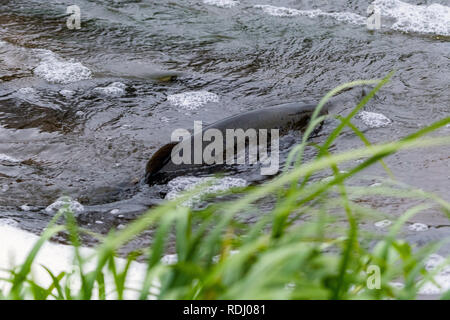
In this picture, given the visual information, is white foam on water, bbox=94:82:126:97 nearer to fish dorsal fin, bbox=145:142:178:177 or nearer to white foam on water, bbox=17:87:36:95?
white foam on water, bbox=17:87:36:95

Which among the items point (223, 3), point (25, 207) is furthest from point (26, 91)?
point (223, 3)

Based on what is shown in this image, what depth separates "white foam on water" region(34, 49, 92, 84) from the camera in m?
5.61

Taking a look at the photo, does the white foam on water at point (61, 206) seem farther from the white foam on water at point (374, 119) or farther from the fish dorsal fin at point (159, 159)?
the white foam on water at point (374, 119)

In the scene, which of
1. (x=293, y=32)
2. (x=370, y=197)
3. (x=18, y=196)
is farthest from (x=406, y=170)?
(x=293, y=32)

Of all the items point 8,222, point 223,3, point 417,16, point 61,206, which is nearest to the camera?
point 8,222

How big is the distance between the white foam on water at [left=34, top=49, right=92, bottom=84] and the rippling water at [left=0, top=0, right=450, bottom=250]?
19 millimetres

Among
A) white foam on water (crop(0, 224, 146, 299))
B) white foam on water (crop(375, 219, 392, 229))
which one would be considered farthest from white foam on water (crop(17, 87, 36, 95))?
white foam on water (crop(375, 219, 392, 229))

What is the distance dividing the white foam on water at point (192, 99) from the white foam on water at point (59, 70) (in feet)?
3.07

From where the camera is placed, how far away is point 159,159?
3885 mm

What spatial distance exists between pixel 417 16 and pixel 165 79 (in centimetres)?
333

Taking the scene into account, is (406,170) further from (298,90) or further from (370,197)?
(298,90)

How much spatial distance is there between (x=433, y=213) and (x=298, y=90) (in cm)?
237

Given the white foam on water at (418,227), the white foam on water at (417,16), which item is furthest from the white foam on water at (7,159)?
the white foam on water at (417,16)

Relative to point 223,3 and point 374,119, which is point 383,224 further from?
point 223,3
